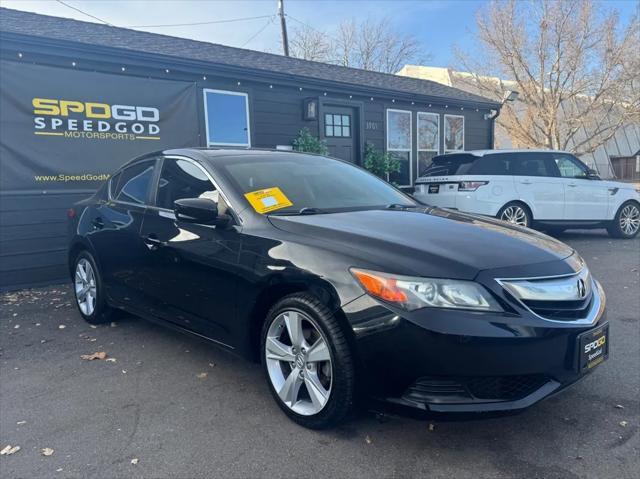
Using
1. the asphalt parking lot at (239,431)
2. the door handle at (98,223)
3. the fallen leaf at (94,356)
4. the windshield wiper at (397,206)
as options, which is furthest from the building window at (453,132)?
the fallen leaf at (94,356)

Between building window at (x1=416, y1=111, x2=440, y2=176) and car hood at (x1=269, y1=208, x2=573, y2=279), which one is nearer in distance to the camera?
car hood at (x1=269, y1=208, x2=573, y2=279)

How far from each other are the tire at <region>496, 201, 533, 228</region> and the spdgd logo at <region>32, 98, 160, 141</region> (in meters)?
5.90

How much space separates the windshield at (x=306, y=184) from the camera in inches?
126

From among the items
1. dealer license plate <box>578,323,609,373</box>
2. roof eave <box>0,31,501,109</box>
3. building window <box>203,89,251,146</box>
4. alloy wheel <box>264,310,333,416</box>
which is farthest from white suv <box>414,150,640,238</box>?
alloy wheel <box>264,310,333,416</box>

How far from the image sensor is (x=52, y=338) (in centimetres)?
437

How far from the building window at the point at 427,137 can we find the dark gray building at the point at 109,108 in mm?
1784

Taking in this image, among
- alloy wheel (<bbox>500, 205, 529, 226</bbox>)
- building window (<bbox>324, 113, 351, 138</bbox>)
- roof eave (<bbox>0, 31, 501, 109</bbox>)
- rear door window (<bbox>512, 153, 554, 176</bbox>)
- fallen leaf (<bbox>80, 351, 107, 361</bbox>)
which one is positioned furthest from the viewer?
building window (<bbox>324, 113, 351, 138</bbox>)

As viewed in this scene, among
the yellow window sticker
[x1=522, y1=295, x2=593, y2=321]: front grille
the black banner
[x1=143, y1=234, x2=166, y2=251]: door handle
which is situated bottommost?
[x1=522, y1=295, x2=593, y2=321]: front grille

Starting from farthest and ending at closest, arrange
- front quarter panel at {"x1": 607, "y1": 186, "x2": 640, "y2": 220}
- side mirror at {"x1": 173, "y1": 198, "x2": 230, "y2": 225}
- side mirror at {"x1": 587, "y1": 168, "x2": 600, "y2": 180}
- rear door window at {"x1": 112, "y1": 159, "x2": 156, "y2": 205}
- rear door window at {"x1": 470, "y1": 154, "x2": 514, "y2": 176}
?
front quarter panel at {"x1": 607, "y1": 186, "x2": 640, "y2": 220} → side mirror at {"x1": 587, "y1": 168, "x2": 600, "y2": 180} → rear door window at {"x1": 470, "y1": 154, "x2": 514, "y2": 176} → rear door window at {"x1": 112, "y1": 159, "x2": 156, "y2": 205} → side mirror at {"x1": 173, "y1": 198, "x2": 230, "y2": 225}

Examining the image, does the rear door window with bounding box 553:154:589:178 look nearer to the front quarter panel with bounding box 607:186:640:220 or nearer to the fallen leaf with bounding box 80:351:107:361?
the front quarter panel with bounding box 607:186:640:220

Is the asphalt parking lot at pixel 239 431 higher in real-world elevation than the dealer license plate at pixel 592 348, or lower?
lower

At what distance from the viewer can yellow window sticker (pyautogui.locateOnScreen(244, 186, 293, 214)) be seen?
3.05 metres

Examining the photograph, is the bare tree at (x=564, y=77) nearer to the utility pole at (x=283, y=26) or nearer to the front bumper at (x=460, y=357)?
the utility pole at (x=283, y=26)

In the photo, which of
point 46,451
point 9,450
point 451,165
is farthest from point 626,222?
point 9,450
